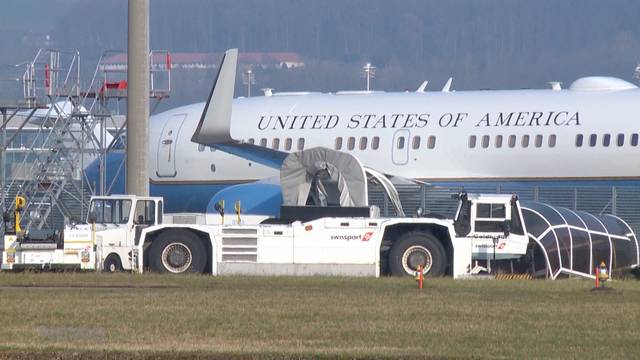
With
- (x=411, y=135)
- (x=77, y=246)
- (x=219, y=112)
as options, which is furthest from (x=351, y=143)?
(x=77, y=246)

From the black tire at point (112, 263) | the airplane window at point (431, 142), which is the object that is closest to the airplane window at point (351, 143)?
the airplane window at point (431, 142)

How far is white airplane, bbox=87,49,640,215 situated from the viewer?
131 ft

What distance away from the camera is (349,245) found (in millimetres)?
28969

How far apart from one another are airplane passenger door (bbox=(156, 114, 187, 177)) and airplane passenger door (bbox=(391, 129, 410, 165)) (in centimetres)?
695

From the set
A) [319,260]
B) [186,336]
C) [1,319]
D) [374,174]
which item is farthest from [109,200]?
[186,336]

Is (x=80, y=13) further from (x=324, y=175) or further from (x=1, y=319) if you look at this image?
(x=1, y=319)

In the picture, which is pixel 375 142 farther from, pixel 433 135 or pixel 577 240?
pixel 577 240

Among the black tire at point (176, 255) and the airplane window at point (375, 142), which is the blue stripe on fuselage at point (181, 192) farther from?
the black tire at point (176, 255)

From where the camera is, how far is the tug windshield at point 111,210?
3147 cm

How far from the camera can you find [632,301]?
74.3 feet

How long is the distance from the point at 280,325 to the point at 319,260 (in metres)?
10.2

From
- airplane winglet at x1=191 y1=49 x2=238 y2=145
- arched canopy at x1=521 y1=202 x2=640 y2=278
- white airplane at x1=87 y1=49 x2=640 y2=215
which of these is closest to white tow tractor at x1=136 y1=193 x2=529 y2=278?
arched canopy at x1=521 y1=202 x2=640 y2=278

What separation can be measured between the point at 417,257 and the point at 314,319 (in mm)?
9326

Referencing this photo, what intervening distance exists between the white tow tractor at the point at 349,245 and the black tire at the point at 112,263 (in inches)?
29.8
